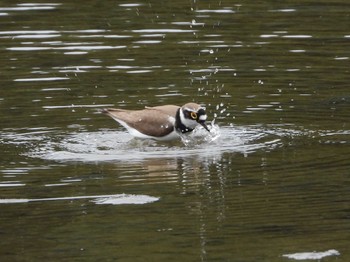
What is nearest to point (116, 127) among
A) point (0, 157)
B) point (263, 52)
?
point (0, 157)

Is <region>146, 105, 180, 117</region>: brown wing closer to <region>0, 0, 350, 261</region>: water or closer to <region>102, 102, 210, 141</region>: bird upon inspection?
<region>102, 102, 210, 141</region>: bird

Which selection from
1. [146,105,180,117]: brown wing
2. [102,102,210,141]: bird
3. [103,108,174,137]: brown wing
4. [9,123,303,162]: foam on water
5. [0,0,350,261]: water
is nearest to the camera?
[0,0,350,261]: water

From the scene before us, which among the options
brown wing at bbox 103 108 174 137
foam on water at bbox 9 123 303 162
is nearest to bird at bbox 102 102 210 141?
brown wing at bbox 103 108 174 137

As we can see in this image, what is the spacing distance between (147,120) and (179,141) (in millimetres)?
472

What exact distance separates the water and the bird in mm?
194

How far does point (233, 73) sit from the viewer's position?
19641 mm

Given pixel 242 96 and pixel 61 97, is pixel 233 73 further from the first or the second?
pixel 61 97

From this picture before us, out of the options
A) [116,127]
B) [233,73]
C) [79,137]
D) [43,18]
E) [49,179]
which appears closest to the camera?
[49,179]

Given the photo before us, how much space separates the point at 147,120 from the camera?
16.4 metres

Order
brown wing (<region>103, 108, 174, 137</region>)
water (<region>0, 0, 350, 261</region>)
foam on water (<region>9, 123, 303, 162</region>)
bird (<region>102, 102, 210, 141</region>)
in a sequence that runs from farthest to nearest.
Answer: brown wing (<region>103, 108, 174, 137</region>), bird (<region>102, 102, 210, 141</region>), foam on water (<region>9, 123, 303, 162</region>), water (<region>0, 0, 350, 261</region>)

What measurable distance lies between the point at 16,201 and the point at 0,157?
2.26 m

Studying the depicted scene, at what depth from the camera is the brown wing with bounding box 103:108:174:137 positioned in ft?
53.5

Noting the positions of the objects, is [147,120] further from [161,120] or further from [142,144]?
[142,144]

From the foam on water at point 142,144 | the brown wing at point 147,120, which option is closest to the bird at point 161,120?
the brown wing at point 147,120
